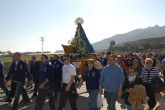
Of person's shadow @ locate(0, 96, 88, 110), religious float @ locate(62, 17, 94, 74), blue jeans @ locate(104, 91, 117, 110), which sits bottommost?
person's shadow @ locate(0, 96, 88, 110)

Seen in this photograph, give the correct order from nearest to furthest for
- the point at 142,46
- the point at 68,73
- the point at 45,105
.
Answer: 1. the point at 68,73
2. the point at 45,105
3. the point at 142,46

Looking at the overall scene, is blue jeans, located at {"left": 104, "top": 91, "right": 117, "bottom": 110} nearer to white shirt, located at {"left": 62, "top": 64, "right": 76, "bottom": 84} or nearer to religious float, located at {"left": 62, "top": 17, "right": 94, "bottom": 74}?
white shirt, located at {"left": 62, "top": 64, "right": 76, "bottom": 84}

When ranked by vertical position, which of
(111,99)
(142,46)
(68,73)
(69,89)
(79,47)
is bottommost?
(111,99)

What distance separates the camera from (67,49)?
23.3 m

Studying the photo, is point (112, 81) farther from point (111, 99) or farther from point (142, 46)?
point (142, 46)

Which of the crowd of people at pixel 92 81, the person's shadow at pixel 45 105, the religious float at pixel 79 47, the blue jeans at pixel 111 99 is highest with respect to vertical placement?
the religious float at pixel 79 47

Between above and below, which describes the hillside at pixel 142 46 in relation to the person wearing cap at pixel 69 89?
above

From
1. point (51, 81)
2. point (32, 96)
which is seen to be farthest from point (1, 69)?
point (51, 81)

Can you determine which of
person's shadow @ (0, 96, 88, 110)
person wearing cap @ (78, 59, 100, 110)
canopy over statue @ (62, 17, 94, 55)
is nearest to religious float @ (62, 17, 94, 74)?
canopy over statue @ (62, 17, 94, 55)

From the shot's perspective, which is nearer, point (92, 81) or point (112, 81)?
point (112, 81)

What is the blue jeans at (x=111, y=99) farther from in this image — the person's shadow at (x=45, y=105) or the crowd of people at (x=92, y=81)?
the person's shadow at (x=45, y=105)

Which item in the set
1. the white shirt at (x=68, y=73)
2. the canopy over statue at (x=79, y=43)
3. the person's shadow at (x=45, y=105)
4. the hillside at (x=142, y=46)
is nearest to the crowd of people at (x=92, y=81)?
the white shirt at (x=68, y=73)

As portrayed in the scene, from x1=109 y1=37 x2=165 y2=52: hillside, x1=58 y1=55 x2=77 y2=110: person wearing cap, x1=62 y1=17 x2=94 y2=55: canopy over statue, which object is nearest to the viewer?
x1=58 y1=55 x2=77 y2=110: person wearing cap

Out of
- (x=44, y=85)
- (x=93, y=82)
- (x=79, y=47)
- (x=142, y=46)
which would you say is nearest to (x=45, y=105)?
(x=44, y=85)
